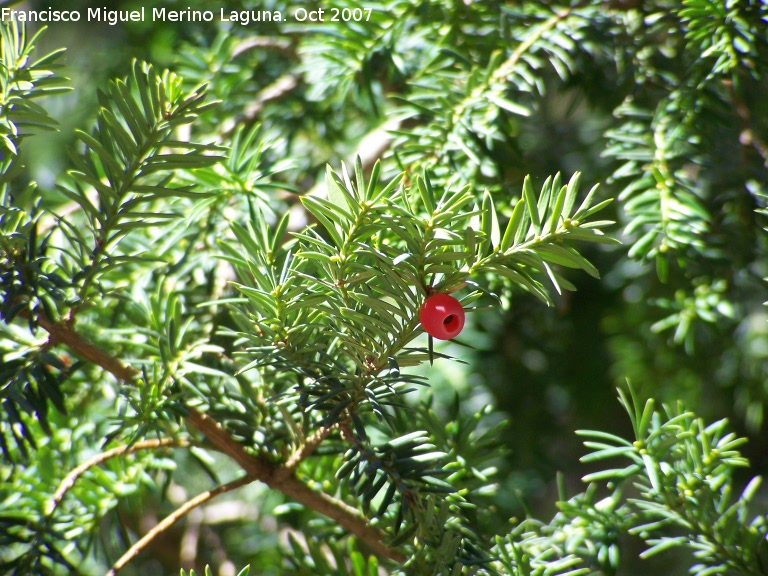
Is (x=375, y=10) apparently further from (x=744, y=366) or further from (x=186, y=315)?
(x=744, y=366)

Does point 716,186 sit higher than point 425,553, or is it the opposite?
point 716,186

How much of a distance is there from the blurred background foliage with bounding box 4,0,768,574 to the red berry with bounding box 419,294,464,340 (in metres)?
0.16

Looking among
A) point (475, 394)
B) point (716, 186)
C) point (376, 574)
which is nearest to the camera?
point (376, 574)

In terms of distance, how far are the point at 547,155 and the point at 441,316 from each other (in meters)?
0.45

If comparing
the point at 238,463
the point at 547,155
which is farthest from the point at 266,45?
the point at 238,463

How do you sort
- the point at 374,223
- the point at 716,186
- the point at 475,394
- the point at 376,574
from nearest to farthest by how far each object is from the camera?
the point at 374,223
the point at 376,574
the point at 716,186
the point at 475,394

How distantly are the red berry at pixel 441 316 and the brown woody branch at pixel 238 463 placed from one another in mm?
102

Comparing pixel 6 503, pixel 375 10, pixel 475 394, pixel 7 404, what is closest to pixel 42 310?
pixel 7 404

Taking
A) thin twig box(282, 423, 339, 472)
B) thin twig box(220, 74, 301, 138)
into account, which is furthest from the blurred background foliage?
thin twig box(282, 423, 339, 472)

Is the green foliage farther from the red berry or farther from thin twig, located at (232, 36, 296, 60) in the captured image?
thin twig, located at (232, 36, 296, 60)

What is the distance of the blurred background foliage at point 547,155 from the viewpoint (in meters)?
0.45

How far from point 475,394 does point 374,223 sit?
1.35ft

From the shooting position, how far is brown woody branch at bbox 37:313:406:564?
14.0 inches

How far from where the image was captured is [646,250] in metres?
0.45
